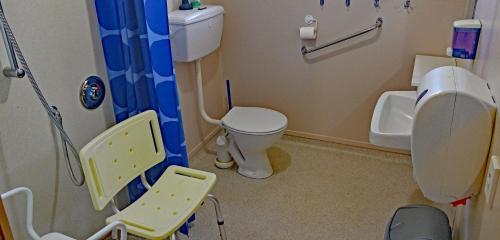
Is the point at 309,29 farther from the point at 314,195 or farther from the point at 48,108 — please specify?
the point at 48,108

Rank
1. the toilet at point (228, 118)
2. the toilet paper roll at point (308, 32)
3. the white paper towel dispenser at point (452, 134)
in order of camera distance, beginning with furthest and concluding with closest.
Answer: the toilet paper roll at point (308, 32)
the toilet at point (228, 118)
the white paper towel dispenser at point (452, 134)

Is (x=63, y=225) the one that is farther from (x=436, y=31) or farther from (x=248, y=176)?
(x=436, y=31)

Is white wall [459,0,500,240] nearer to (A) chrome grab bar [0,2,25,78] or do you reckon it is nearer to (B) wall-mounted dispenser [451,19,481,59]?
(B) wall-mounted dispenser [451,19,481,59]

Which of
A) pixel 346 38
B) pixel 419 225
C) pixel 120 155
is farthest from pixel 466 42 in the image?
pixel 120 155

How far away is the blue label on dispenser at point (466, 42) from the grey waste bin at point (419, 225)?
Answer: 670 mm

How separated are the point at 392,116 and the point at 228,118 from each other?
1.03 m

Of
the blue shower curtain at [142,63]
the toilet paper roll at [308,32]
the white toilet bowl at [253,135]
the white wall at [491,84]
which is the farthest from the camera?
the toilet paper roll at [308,32]

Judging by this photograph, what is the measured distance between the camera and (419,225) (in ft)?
5.31

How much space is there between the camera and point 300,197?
2434 millimetres

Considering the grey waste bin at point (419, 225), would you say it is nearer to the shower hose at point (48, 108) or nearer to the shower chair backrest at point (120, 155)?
the shower chair backrest at point (120, 155)

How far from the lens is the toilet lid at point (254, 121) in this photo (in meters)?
2.44

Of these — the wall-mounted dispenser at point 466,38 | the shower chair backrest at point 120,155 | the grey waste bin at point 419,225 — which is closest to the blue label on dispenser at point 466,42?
the wall-mounted dispenser at point 466,38

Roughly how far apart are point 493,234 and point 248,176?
5.56 ft

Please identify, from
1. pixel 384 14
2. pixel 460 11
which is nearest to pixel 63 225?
pixel 384 14
